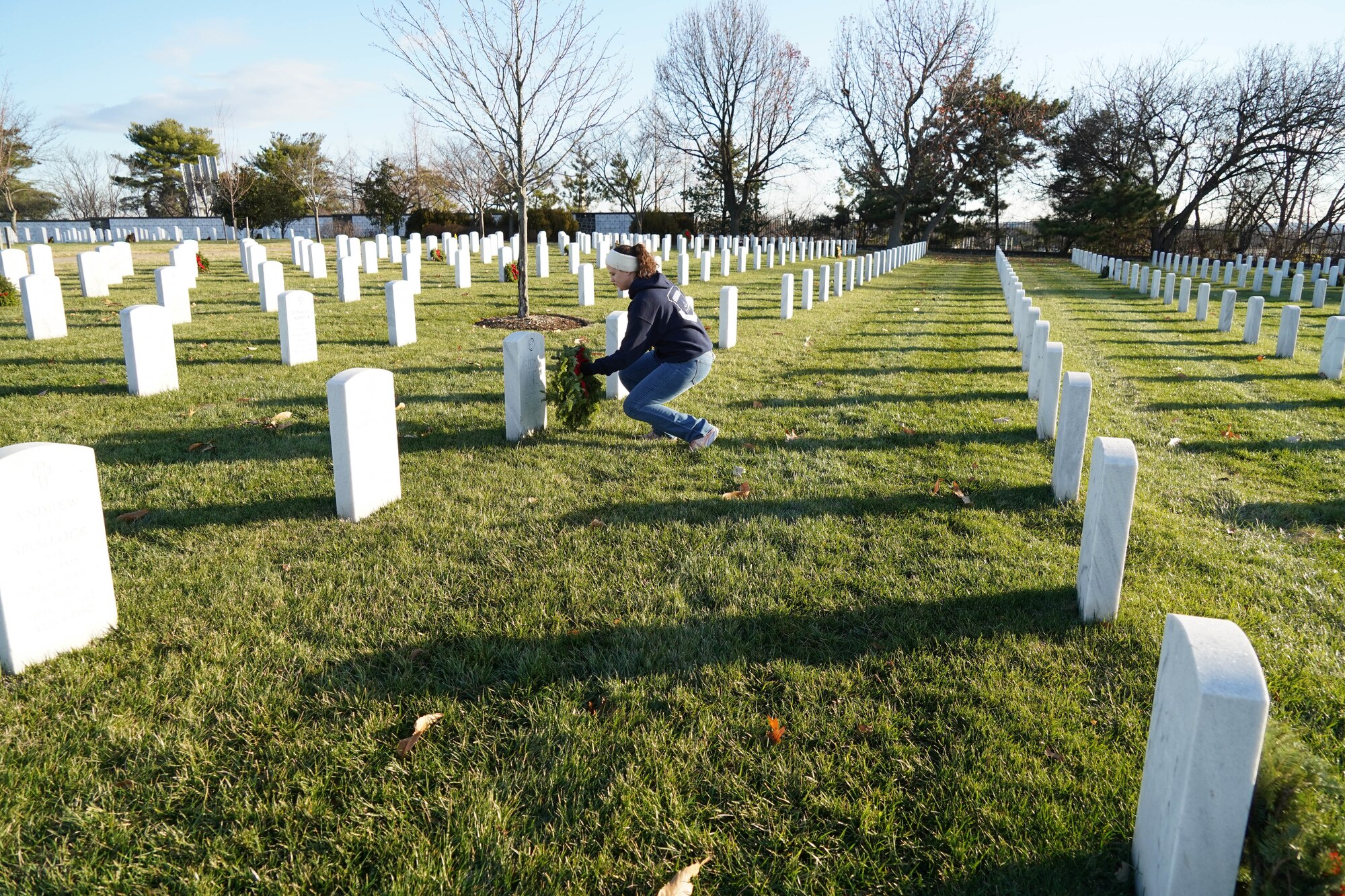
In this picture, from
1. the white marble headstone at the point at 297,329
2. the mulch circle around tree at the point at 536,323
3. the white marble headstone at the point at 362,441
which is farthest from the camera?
the mulch circle around tree at the point at 536,323

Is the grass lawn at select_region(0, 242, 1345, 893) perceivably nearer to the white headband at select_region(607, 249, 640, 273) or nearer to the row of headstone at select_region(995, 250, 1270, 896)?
the row of headstone at select_region(995, 250, 1270, 896)

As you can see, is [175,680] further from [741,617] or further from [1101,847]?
[1101,847]

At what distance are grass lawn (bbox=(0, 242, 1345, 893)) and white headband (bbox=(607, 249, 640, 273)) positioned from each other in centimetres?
145

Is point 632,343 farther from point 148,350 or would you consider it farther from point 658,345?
point 148,350

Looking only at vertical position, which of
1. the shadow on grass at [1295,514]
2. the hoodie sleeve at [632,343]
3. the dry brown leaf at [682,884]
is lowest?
the dry brown leaf at [682,884]

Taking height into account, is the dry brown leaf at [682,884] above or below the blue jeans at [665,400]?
below

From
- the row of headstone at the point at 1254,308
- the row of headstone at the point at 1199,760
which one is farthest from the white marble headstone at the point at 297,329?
the row of headstone at the point at 1254,308

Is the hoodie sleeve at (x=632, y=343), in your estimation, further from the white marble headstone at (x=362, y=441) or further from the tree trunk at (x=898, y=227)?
the tree trunk at (x=898, y=227)

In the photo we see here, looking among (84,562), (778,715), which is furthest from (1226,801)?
(84,562)

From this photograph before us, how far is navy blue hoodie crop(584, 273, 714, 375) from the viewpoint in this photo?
6066 millimetres

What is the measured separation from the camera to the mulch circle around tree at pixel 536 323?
12.2 meters

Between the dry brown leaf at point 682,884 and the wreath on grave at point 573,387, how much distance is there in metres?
4.62

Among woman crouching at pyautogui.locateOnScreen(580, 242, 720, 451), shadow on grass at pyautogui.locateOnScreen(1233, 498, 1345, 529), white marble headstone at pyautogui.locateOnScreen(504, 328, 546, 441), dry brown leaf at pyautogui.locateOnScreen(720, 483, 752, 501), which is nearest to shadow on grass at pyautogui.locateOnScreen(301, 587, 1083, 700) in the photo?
dry brown leaf at pyautogui.locateOnScreen(720, 483, 752, 501)

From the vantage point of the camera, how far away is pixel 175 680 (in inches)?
122
